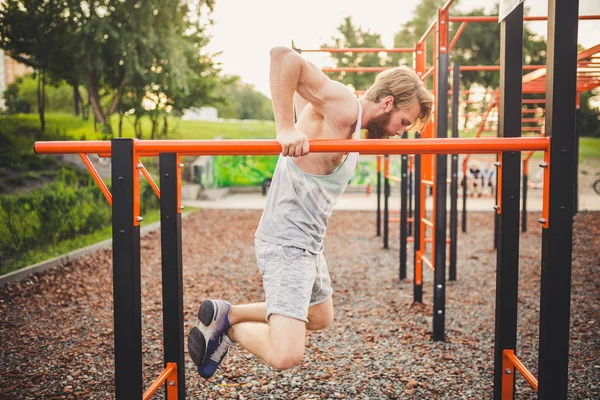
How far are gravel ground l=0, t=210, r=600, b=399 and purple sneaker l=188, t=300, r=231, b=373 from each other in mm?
596

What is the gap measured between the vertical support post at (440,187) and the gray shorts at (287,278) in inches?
66.8

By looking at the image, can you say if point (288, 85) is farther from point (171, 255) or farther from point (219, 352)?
point (219, 352)

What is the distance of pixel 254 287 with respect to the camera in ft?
16.6

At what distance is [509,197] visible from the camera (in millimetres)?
2154

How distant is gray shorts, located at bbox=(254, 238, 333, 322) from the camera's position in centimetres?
190

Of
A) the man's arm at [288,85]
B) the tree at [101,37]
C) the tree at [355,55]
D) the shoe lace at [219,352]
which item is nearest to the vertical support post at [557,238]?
the man's arm at [288,85]

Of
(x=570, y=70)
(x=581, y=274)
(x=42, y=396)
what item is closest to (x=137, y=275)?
(x=42, y=396)

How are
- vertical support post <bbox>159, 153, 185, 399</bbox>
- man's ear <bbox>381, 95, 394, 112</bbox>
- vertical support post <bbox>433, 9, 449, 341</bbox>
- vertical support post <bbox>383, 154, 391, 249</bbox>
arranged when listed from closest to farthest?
man's ear <bbox>381, 95, 394, 112</bbox>
vertical support post <bbox>159, 153, 185, 399</bbox>
vertical support post <bbox>433, 9, 449, 341</bbox>
vertical support post <bbox>383, 154, 391, 249</bbox>

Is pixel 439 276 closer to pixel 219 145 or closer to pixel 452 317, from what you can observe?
pixel 452 317

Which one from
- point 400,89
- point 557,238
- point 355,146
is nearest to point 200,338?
point 355,146

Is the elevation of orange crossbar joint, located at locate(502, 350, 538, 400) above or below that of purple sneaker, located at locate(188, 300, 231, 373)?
below

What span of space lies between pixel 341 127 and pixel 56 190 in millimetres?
5825

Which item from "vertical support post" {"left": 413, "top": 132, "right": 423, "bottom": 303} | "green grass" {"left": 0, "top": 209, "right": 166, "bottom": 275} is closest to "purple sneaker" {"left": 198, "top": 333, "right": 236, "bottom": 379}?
"vertical support post" {"left": 413, "top": 132, "right": 423, "bottom": 303}

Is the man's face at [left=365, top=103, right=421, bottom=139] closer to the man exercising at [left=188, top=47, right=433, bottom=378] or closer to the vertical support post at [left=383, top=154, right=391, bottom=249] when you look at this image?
the man exercising at [left=188, top=47, right=433, bottom=378]
